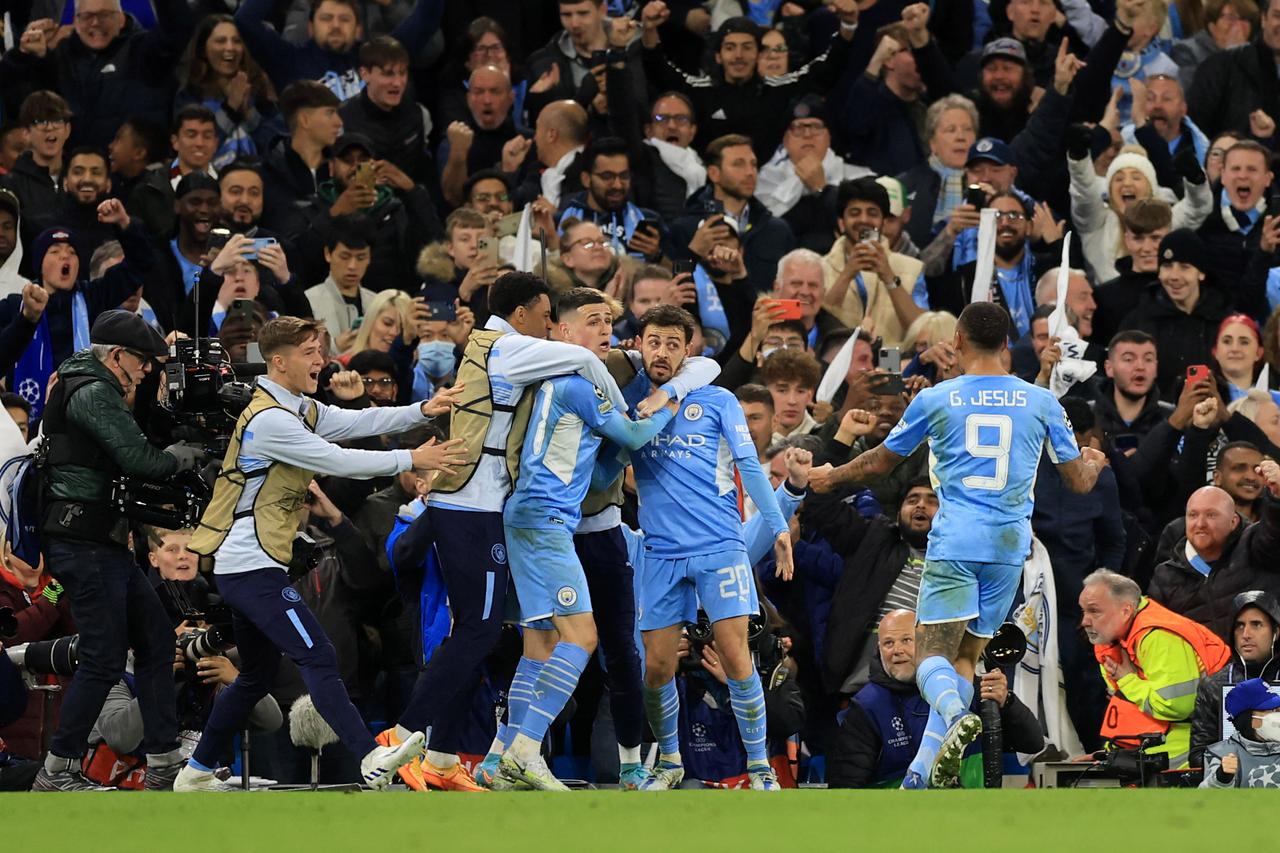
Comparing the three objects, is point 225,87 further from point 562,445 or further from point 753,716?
point 753,716

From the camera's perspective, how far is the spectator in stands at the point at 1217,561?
11.2 meters

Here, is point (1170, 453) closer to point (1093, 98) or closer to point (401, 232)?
point (1093, 98)

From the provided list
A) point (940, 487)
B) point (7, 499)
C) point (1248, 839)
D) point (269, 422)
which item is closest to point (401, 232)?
point (7, 499)

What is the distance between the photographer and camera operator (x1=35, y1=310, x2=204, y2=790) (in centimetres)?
991

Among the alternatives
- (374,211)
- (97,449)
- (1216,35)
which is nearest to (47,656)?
(97,449)

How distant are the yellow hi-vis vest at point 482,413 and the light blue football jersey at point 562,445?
48mm

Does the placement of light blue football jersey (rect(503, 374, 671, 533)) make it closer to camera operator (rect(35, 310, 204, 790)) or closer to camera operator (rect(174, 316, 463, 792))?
camera operator (rect(174, 316, 463, 792))

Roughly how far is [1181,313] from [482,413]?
20.1ft

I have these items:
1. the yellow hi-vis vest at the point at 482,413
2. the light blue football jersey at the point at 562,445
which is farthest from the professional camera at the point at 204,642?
the light blue football jersey at the point at 562,445

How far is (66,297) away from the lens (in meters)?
13.0

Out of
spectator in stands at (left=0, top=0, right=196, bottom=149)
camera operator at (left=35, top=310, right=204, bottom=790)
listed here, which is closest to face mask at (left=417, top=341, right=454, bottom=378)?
camera operator at (left=35, top=310, right=204, bottom=790)

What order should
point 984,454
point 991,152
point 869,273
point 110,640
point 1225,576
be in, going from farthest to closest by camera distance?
point 991,152 → point 869,273 → point 1225,576 → point 110,640 → point 984,454

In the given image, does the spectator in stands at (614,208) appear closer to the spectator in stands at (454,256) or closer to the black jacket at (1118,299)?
the spectator in stands at (454,256)

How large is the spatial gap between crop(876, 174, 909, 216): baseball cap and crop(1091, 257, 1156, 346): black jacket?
1597 mm
